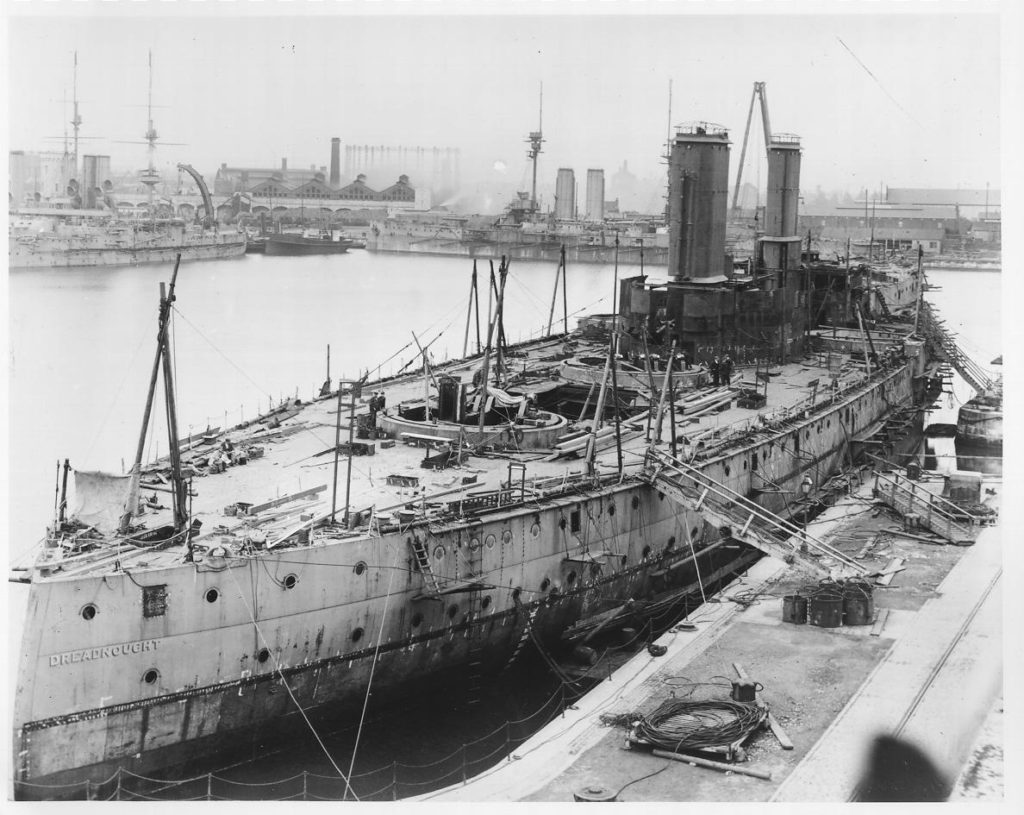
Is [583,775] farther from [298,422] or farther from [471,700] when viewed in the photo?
[298,422]

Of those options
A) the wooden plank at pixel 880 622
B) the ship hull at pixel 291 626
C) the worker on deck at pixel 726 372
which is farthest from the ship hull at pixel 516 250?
the wooden plank at pixel 880 622

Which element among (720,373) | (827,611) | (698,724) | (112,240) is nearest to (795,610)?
(827,611)

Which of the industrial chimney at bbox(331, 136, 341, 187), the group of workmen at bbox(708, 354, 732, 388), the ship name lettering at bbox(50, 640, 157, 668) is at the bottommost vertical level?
the ship name lettering at bbox(50, 640, 157, 668)

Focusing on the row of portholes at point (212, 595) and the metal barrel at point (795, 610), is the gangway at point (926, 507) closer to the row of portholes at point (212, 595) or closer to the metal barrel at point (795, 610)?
the metal barrel at point (795, 610)

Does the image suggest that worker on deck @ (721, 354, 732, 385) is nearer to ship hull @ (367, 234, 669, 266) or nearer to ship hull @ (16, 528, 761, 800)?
ship hull @ (16, 528, 761, 800)

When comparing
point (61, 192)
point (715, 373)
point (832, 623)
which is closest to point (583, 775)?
point (832, 623)

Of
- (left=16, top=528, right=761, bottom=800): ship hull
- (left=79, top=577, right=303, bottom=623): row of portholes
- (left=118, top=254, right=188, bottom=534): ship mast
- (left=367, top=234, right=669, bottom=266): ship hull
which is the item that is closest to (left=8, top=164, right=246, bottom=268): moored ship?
(left=367, top=234, right=669, bottom=266): ship hull
